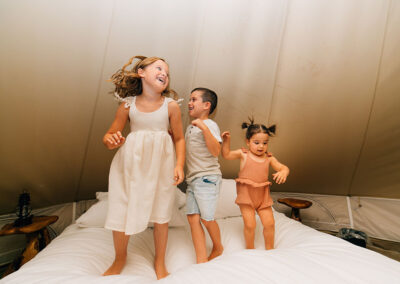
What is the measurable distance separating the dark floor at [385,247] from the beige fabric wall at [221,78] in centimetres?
35

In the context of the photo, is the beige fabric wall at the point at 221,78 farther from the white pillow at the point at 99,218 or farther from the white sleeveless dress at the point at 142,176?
the white sleeveless dress at the point at 142,176

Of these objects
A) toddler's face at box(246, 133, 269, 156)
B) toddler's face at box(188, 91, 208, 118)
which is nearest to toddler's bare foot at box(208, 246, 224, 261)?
toddler's face at box(246, 133, 269, 156)

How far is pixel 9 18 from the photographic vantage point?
2.90 feet

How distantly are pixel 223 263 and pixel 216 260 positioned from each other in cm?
6

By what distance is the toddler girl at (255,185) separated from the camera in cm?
104

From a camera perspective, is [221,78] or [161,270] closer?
[161,270]

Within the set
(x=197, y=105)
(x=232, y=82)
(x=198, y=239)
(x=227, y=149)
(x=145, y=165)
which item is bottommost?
(x=198, y=239)

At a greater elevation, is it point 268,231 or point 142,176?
point 142,176

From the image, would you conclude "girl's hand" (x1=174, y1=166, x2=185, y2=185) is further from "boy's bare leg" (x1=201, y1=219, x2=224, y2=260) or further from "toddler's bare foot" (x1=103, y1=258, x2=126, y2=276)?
"toddler's bare foot" (x1=103, y1=258, x2=126, y2=276)

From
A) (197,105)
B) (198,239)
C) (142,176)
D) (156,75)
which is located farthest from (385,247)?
(156,75)

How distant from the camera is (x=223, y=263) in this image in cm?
70

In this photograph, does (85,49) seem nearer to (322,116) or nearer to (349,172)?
(322,116)

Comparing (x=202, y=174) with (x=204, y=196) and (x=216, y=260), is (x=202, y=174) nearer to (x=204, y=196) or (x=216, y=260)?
(x=204, y=196)

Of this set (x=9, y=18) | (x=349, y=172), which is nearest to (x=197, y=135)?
(x=9, y=18)
